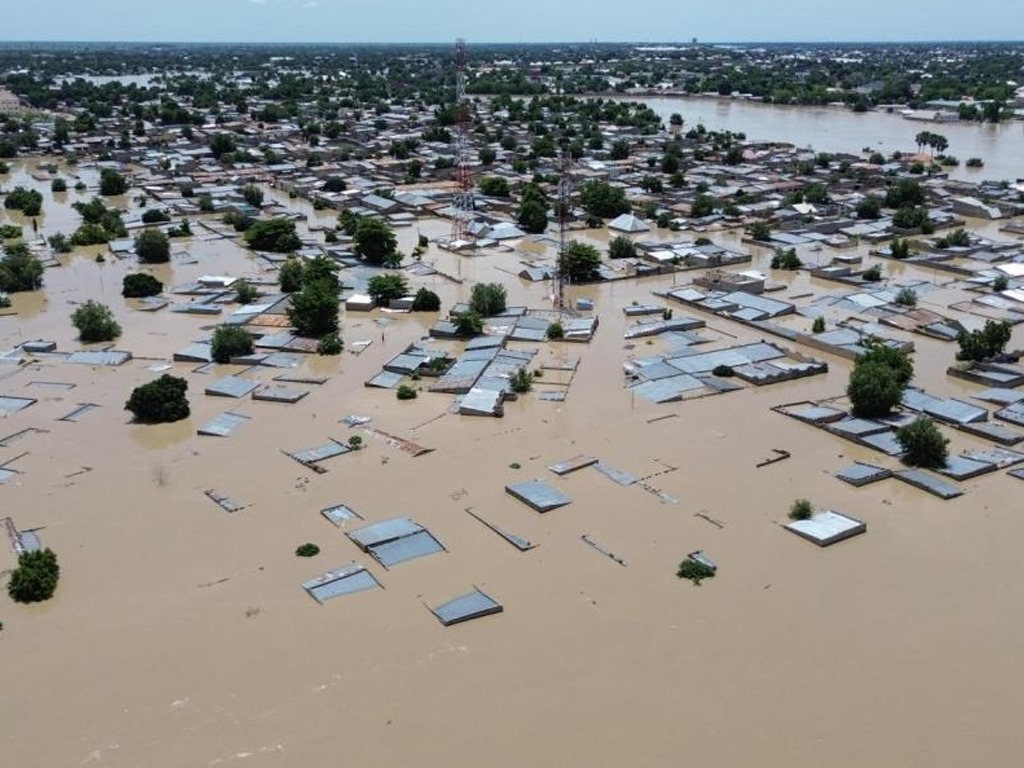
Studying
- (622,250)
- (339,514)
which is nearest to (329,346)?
(339,514)

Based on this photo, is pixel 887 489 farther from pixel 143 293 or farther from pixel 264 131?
pixel 264 131

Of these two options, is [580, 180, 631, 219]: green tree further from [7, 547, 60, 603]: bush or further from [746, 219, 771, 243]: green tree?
[7, 547, 60, 603]: bush

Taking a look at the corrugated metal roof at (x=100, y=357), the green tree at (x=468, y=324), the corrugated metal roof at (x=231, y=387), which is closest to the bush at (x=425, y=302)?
the green tree at (x=468, y=324)

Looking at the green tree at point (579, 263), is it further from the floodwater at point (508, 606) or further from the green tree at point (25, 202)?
the green tree at point (25, 202)

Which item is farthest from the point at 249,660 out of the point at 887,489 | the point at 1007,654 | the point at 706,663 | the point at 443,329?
the point at 443,329

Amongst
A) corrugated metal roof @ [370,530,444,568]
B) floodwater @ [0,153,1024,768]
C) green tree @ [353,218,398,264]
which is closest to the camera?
floodwater @ [0,153,1024,768]

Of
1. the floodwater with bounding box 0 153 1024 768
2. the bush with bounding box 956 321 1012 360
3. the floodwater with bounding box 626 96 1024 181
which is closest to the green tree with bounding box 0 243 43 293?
the floodwater with bounding box 0 153 1024 768
